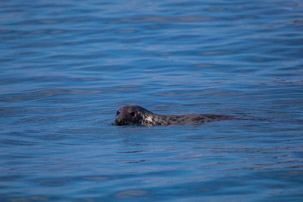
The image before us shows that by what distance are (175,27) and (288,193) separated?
18443 millimetres

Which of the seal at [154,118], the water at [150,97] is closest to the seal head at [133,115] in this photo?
the seal at [154,118]

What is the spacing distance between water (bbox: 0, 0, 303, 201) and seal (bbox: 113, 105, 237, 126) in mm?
287

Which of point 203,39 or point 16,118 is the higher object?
point 203,39

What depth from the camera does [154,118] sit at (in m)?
11.7

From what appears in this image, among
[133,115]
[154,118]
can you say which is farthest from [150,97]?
[154,118]

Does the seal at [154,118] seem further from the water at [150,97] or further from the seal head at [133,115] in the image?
the water at [150,97]

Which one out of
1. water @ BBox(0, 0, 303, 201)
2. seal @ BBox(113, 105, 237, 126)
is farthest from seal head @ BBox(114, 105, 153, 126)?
water @ BBox(0, 0, 303, 201)

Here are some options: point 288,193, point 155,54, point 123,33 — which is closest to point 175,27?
point 123,33

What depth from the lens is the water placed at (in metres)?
7.83

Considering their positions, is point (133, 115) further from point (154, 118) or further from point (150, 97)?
point (150, 97)

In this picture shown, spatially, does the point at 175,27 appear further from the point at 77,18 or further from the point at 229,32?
the point at 77,18

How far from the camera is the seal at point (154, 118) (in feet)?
37.6

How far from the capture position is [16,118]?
12.8 metres

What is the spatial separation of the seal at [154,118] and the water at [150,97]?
0.29 m
